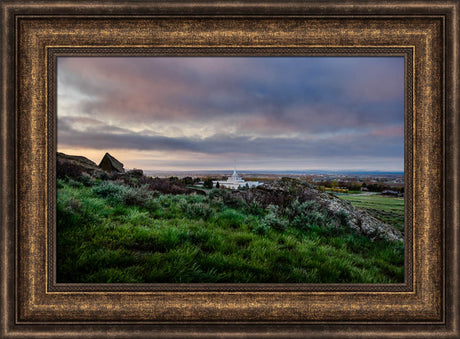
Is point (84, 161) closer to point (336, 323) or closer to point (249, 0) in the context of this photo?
point (249, 0)

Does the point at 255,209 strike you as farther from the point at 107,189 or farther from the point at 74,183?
the point at 74,183

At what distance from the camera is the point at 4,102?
221cm

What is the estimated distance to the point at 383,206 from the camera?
95.9 inches

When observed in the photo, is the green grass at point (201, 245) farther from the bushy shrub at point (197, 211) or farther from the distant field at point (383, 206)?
the distant field at point (383, 206)

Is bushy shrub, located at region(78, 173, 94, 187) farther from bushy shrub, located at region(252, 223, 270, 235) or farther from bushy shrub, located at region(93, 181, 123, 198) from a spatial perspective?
bushy shrub, located at region(252, 223, 270, 235)

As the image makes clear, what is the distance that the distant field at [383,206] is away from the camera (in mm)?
2326

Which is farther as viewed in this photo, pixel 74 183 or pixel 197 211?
pixel 197 211

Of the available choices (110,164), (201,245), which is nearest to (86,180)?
(110,164)

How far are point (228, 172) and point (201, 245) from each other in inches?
43.7

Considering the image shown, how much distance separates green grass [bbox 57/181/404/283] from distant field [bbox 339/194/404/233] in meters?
0.32

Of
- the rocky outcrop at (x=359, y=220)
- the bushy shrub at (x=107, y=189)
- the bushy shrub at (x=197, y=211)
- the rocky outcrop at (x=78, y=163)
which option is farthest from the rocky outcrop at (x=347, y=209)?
the rocky outcrop at (x=78, y=163)

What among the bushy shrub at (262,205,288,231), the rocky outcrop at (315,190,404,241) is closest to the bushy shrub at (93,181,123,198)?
the bushy shrub at (262,205,288,231)

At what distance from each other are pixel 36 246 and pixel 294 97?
405cm

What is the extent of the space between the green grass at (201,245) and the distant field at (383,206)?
319mm
